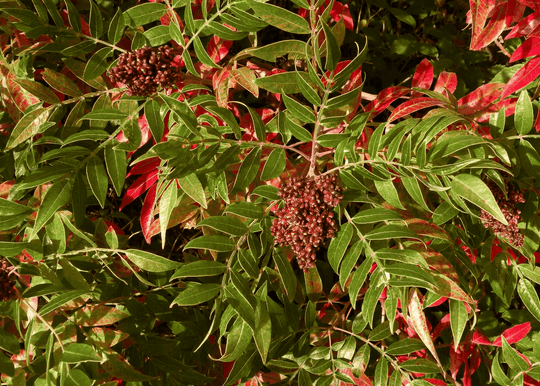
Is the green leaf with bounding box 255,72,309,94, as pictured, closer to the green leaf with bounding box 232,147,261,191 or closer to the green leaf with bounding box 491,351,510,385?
the green leaf with bounding box 232,147,261,191

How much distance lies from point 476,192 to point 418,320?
20.8 inches

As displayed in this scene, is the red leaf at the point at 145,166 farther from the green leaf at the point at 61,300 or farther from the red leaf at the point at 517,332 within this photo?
the red leaf at the point at 517,332

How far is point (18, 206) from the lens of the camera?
3.73 feet

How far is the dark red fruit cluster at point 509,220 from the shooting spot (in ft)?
4.33

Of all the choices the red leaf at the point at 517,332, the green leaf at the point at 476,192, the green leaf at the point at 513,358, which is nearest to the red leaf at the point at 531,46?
the green leaf at the point at 476,192

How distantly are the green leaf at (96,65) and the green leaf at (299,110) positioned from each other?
60 cm

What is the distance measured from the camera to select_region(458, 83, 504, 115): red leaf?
150 cm

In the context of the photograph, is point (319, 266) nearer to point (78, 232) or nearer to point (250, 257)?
point (250, 257)

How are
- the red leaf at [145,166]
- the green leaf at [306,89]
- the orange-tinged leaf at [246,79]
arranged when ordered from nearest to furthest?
the green leaf at [306,89] → the orange-tinged leaf at [246,79] → the red leaf at [145,166]

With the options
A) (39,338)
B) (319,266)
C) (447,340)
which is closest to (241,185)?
(39,338)

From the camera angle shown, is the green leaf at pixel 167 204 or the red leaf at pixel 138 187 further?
the red leaf at pixel 138 187

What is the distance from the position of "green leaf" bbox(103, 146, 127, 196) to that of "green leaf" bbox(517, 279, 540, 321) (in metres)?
1.23

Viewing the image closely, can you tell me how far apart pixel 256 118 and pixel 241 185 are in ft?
0.54

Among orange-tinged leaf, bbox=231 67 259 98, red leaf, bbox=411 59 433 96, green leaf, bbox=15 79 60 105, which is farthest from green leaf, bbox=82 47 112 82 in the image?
red leaf, bbox=411 59 433 96
